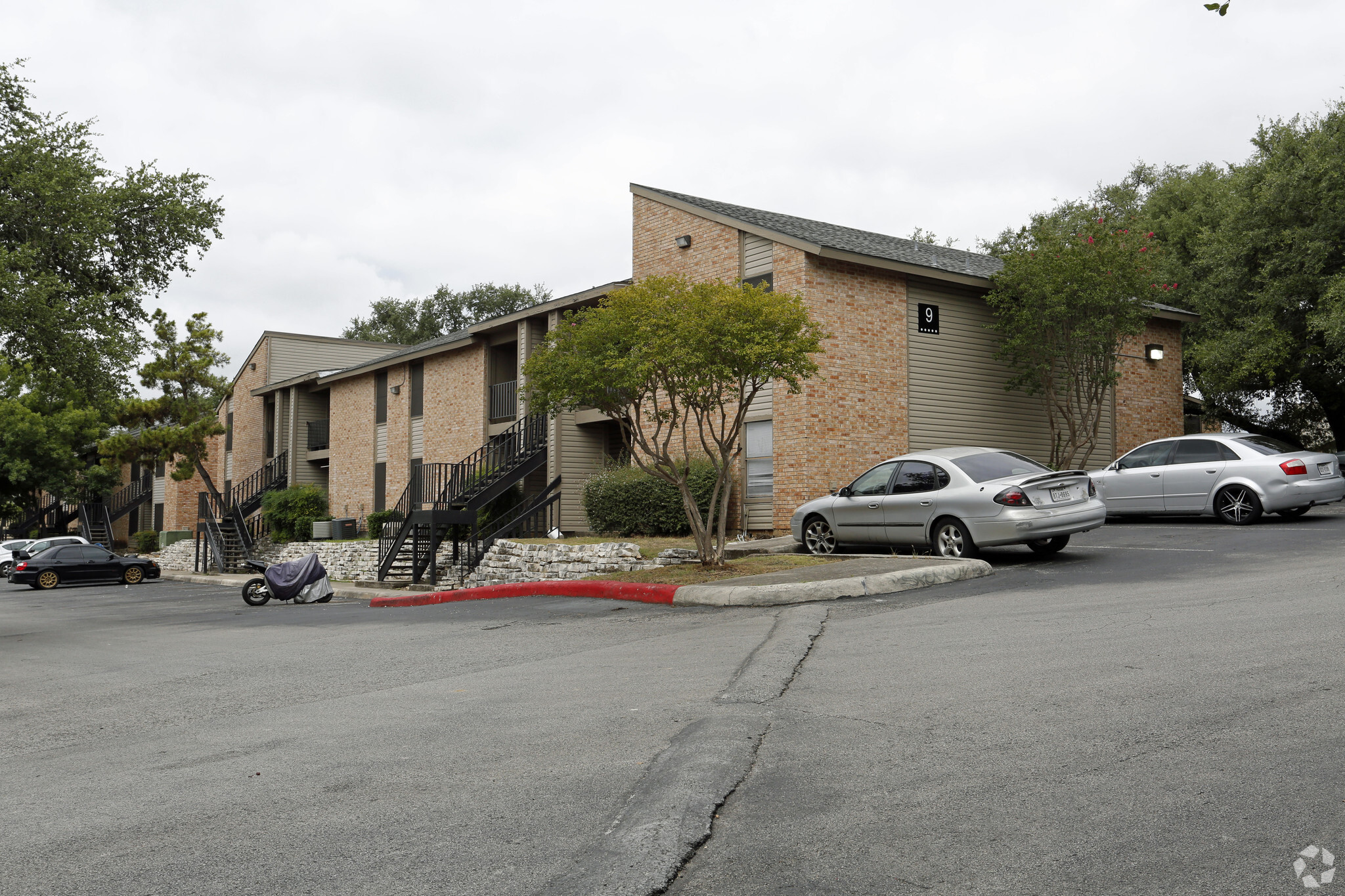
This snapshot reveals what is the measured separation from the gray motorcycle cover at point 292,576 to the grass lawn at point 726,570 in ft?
22.3

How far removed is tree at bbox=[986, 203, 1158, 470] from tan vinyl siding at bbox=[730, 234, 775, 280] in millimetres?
5024

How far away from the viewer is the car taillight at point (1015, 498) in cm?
1314

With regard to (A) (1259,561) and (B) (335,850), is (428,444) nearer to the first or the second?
(A) (1259,561)

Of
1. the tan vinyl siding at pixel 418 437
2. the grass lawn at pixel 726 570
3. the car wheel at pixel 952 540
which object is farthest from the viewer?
the tan vinyl siding at pixel 418 437

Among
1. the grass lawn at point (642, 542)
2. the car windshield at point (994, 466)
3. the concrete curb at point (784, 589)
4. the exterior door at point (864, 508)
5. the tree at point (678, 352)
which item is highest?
the tree at point (678, 352)

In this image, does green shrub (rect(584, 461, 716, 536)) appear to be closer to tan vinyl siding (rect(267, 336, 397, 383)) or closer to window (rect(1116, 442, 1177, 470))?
window (rect(1116, 442, 1177, 470))

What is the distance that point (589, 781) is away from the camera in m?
4.68

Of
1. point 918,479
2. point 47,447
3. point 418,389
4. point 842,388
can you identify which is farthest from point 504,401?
point 47,447

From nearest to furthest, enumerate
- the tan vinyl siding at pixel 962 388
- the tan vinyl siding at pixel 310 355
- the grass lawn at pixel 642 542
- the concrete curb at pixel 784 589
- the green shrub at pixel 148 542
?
the concrete curb at pixel 784 589 → the grass lawn at pixel 642 542 → the tan vinyl siding at pixel 962 388 → the tan vinyl siding at pixel 310 355 → the green shrub at pixel 148 542

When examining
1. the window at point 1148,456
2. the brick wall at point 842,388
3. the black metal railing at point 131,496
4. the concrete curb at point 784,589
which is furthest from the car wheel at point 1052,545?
the black metal railing at point 131,496

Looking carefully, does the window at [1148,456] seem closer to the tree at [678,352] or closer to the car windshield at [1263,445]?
the car windshield at [1263,445]

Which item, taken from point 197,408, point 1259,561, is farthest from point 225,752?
point 197,408

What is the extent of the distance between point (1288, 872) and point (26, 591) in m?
32.4

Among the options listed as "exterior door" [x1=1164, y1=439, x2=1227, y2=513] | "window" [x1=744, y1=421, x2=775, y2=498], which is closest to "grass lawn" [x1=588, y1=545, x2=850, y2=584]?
"window" [x1=744, y1=421, x2=775, y2=498]
